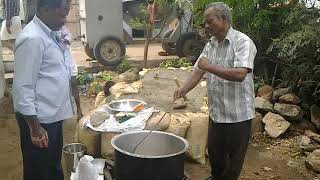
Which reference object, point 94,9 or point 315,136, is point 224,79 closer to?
point 315,136

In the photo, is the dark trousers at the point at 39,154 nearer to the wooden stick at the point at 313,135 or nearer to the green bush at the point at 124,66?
the wooden stick at the point at 313,135

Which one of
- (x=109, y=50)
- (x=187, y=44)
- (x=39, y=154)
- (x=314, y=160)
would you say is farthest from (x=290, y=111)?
(x=109, y=50)

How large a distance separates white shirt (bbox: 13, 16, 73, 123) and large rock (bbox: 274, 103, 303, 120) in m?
3.88

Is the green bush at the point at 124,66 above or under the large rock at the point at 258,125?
above

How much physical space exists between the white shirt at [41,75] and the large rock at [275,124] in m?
3.58

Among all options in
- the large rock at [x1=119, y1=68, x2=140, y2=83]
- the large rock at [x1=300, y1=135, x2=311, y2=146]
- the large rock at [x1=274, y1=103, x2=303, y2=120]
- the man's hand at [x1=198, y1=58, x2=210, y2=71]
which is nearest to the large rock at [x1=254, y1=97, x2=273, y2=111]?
the large rock at [x1=274, y1=103, x2=303, y2=120]

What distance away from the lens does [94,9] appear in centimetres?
893

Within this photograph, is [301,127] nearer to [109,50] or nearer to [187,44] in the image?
[187,44]

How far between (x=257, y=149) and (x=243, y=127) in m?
2.20

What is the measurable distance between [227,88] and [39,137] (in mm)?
Result: 1555

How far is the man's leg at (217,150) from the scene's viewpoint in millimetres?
3455

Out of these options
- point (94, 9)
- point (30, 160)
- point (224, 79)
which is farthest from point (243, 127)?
point (94, 9)

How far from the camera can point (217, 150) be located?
3.54 meters

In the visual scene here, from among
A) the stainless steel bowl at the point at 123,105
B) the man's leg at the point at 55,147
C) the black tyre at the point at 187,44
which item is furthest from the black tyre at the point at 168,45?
the man's leg at the point at 55,147
